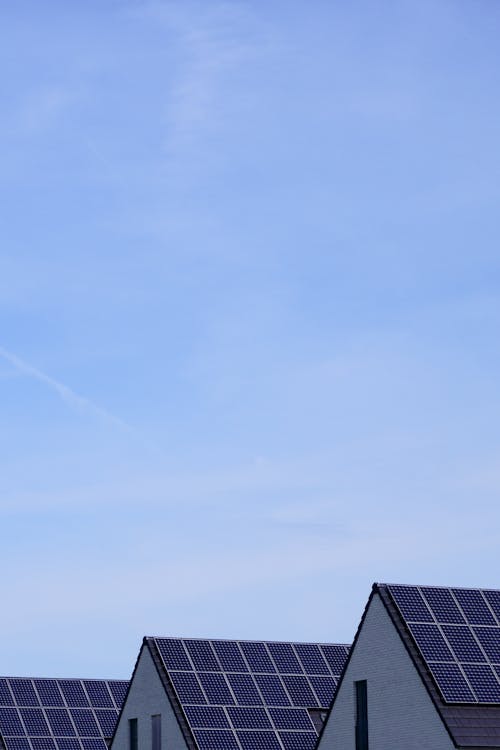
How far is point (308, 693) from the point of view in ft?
140

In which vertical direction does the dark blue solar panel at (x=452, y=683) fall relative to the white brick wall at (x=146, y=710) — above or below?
below

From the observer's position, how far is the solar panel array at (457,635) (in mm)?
31922

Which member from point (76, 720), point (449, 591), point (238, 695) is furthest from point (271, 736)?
point (76, 720)

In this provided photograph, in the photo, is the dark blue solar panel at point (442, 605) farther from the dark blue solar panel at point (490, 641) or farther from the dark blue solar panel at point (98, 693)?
the dark blue solar panel at point (98, 693)

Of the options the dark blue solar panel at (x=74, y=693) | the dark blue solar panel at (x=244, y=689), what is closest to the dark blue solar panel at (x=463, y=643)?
the dark blue solar panel at (x=244, y=689)

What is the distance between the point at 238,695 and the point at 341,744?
7.46m

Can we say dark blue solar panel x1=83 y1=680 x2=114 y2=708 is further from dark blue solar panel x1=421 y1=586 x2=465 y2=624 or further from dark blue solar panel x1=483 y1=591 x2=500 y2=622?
dark blue solar panel x1=421 y1=586 x2=465 y2=624

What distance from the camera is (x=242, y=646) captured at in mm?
44594

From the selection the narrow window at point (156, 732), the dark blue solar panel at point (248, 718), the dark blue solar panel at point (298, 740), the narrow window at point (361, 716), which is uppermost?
the narrow window at point (156, 732)

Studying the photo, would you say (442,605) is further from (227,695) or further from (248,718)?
(227,695)

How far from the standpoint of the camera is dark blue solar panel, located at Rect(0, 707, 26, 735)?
51844mm

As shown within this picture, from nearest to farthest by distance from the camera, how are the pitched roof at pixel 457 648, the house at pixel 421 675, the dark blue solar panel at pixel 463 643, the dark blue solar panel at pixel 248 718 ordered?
the pitched roof at pixel 457 648, the house at pixel 421 675, the dark blue solar panel at pixel 463 643, the dark blue solar panel at pixel 248 718

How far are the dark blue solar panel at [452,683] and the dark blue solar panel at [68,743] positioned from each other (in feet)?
75.2

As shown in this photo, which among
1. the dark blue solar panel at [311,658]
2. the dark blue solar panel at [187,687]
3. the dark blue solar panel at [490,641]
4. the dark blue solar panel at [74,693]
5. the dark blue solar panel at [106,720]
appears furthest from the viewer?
the dark blue solar panel at [74,693]
